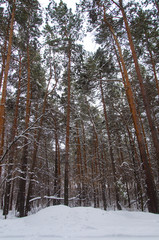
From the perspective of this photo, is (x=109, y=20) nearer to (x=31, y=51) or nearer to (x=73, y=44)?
(x=73, y=44)

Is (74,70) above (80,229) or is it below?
above

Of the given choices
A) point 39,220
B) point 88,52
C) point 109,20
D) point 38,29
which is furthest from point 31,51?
point 39,220

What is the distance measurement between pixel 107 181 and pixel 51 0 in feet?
42.9


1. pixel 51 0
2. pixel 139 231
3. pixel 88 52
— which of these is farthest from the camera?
pixel 88 52

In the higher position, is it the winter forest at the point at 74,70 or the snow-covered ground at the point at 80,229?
the winter forest at the point at 74,70

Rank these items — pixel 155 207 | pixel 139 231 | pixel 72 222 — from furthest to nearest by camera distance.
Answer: pixel 155 207, pixel 72 222, pixel 139 231

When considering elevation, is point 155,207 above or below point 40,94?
below

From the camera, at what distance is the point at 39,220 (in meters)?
3.95

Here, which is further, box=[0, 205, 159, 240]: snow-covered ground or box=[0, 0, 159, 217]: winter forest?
box=[0, 0, 159, 217]: winter forest

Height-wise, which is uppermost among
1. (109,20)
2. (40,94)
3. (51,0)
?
(51,0)

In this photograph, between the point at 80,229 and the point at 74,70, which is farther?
the point at 74,70

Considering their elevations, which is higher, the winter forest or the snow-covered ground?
the winter forest

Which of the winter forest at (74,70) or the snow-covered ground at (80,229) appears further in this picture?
the winter forest at (74,70)

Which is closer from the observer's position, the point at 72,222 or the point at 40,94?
the point at 72,222
